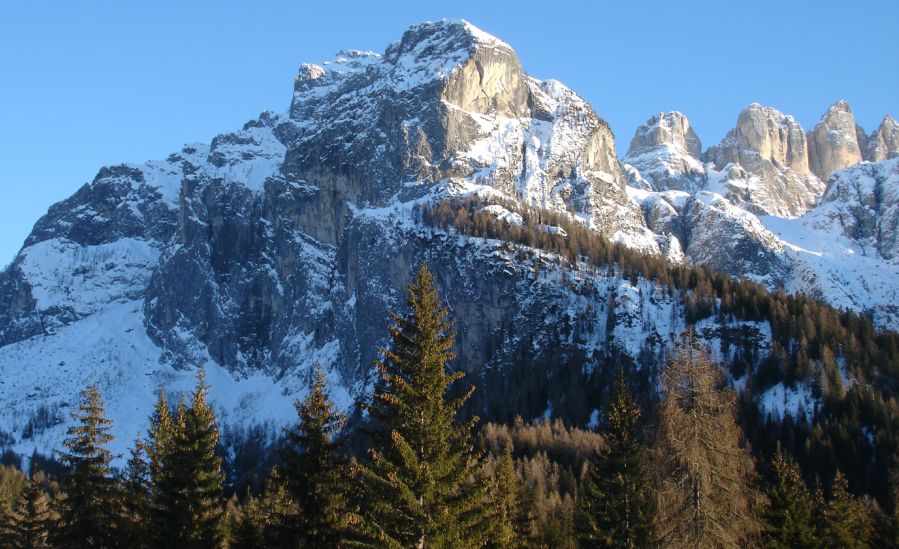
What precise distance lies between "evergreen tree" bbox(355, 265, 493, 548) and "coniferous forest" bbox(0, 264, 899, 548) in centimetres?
5

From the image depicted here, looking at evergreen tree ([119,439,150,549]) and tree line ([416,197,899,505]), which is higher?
tree line ([416,197,899,505])

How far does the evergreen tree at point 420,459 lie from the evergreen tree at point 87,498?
1926 centimetres

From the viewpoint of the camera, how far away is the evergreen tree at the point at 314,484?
3503 centimetres

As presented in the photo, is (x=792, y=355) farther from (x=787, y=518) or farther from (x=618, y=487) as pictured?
(x=618, y=487)

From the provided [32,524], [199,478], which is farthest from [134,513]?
[32,524]

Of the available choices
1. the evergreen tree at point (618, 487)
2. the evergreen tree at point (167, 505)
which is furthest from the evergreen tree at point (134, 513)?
the evergreen tree at point (618, 487)

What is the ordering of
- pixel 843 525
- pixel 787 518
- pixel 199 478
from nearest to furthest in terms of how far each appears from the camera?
pixel 199 478
pixel 787 518
pixel 843 525

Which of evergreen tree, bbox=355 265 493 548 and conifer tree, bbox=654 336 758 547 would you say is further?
conifer tree, bbox=654 336 758 547

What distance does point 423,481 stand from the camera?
29016 mm

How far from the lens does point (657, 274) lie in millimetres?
179625

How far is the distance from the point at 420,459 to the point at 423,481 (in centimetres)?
91

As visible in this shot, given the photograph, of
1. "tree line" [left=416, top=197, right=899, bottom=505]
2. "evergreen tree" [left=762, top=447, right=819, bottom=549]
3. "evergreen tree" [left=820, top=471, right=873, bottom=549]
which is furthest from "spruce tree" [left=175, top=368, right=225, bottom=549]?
"tree line" [left=416, top=197, right=899, bottom=505]

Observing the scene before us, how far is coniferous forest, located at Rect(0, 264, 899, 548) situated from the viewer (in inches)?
1163

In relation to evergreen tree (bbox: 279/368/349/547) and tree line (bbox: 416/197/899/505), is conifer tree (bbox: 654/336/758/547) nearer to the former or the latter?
evergreen tree (bbox: 279/368/349/547)
